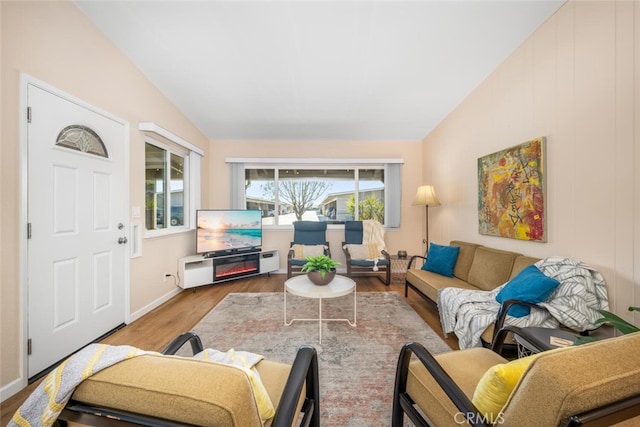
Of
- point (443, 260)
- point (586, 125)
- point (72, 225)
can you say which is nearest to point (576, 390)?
point (586, 125)

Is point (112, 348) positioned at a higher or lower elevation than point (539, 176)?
lower

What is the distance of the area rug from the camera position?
1498 millimetres

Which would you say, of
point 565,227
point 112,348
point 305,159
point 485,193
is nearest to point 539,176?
point 565,227

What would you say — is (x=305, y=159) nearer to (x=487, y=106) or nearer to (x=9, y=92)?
(x=487, y=106)

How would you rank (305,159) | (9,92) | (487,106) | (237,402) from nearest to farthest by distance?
(237,402), (9,92), (487,106), (305,159)

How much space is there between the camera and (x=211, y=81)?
2.84 meters

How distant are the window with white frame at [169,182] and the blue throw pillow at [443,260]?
349 centimetres

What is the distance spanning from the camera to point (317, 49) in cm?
233

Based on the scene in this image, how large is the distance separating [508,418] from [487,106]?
309 centimetres

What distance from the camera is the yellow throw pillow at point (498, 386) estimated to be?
80 cm

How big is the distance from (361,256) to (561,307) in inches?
105

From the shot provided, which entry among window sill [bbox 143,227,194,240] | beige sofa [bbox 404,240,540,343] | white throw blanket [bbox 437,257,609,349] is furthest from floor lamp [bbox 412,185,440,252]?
window sill [bbox 143,227,194,240]

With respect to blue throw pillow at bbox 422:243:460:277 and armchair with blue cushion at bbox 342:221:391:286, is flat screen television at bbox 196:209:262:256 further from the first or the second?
blue throw pillow at bbox 422:243:460:277

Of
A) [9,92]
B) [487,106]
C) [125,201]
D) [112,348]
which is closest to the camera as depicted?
[112,348]
